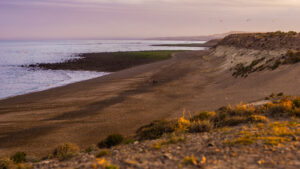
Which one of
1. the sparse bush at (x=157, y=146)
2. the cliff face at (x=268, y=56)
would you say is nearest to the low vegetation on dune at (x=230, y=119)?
the sparse bush at (x=157, y=146)

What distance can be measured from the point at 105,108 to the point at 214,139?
10256 millimetres

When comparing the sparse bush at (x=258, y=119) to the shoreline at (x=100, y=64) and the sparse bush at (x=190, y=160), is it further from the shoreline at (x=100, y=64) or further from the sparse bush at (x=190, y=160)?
the shoreline at (x=100, y=64)

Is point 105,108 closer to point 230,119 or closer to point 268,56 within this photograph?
point 230,119

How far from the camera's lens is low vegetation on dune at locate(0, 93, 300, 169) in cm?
652

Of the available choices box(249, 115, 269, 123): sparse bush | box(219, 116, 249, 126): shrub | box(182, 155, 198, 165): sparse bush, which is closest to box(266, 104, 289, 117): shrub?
box(249, 115, 269, 123): sparse bush

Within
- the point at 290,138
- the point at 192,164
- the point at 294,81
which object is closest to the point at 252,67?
the point at 294,81

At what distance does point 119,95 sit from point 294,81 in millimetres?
13657

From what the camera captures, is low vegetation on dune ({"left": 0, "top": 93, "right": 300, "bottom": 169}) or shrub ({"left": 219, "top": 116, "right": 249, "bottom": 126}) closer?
low vegetation on dune ({"left": 0, "top": 93, "right": 300, "bottom": 169})

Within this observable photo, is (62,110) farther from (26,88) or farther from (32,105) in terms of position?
(26,88)

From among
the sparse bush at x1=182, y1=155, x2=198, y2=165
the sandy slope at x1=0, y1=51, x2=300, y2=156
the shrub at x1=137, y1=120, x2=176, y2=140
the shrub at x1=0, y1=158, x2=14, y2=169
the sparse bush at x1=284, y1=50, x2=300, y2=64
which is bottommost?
the sandy slope at x1=0, y1=51, x2=300, y2=156

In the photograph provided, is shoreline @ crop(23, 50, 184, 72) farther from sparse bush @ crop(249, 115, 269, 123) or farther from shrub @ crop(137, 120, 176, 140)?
sparse bush @ crop(249, 115, 269, 123)

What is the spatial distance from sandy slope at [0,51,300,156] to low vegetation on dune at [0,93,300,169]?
223cm

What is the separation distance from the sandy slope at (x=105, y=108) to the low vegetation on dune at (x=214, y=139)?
223 centimetres

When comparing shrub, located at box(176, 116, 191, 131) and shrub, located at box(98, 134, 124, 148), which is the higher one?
shrub, located at box(176, 116, 191, 131)
